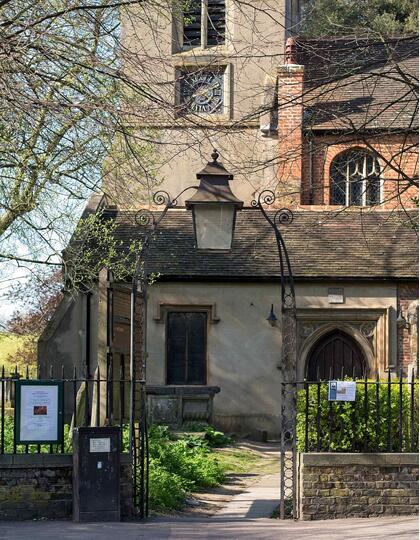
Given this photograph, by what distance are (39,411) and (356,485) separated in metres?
3.78

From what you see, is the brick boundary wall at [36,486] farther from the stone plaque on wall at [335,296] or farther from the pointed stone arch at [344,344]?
the stone plaque on wall at [335,296]

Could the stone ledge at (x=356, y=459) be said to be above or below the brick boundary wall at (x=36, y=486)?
above

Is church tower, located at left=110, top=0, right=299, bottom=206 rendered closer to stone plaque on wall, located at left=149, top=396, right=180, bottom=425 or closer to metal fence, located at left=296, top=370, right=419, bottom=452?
metal fence, located at left=296, top=370, right=419, bottom=452

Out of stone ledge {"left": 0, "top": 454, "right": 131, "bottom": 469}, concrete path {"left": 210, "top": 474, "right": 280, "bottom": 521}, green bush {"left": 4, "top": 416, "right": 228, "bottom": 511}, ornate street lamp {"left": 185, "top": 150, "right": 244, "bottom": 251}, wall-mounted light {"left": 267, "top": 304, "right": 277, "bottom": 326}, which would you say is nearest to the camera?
stone ledge {"left": 0, "top": 454, "right": 131, "bottom": 469}

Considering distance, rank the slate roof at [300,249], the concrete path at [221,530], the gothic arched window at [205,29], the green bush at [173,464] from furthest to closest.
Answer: the gothic arched window at [205,29]
the slate roof at [300,249]
the green bush at [173,464]
the concrete path at [221,530]

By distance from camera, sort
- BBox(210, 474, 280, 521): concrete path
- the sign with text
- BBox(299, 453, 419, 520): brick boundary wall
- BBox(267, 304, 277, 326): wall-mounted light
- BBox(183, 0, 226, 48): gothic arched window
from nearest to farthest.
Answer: BBox(299, 453, 419, 520): brick boundary wall
the sign with text
BBox(210, 474, 280, 521): concrete path
BBox(267, 304, 277, 326): wall-mounted light
BBox(183, 0, 226, 48): gothic arched window

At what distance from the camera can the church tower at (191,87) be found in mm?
12305

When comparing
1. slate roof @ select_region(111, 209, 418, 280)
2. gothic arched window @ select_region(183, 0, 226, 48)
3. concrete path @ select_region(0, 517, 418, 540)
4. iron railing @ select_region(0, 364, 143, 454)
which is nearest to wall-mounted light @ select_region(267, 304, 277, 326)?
slate roof @ select_region(111, 209, 418, 280)

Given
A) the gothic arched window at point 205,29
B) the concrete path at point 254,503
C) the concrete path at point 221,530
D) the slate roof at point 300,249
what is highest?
the gothic arched window at point 205,29

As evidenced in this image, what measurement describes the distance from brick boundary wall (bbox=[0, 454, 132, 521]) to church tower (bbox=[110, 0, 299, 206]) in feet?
11.4

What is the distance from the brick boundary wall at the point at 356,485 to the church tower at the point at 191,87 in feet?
12.2

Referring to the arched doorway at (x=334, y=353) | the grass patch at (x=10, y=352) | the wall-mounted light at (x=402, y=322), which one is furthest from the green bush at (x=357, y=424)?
the grass patch at (x=10, y=352)

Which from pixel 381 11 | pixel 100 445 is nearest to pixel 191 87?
pixel 100 445

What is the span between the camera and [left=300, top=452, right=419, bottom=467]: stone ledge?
12594 millimetres
